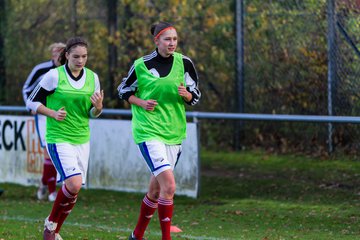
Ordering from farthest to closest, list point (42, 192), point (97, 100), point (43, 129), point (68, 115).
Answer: point (42, 192), point (43, 129), point (68, 115), point (97, 100)

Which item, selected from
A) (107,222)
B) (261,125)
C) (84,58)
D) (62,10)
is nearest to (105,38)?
(62,10)

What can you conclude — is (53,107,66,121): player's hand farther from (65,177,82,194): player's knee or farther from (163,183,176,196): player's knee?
(163,183,176,196): player's knee

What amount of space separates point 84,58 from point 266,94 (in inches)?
279

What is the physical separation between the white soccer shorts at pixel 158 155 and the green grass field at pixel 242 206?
1281 mm

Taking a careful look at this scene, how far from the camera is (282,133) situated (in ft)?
53.9

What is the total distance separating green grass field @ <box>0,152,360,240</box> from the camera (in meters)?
10.6

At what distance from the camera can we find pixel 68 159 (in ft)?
30.9

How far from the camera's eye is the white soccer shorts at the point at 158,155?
9.01 meters

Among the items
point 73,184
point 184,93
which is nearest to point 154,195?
point 73,184

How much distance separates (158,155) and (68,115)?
115 centimetres

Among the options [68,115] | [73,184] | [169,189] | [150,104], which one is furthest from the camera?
[68,115]

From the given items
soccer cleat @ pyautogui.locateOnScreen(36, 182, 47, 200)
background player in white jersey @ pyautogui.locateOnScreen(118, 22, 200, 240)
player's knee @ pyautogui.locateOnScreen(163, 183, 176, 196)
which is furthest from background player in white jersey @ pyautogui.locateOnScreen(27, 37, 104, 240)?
soccer cleat @ pyautogui.locateOnScreen(36, 182, 47, 200)

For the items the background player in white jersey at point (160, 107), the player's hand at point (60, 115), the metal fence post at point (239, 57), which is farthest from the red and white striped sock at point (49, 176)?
the background player in white jersey at point (160, 107)

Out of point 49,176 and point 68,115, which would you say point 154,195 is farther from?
point 49,176
